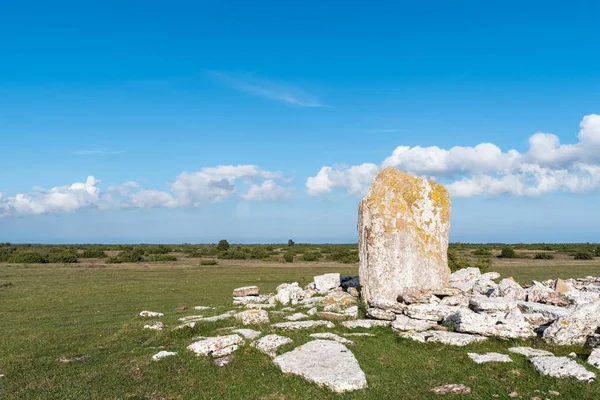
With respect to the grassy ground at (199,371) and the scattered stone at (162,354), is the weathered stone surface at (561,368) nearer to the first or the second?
the grassy ground at (199,371)

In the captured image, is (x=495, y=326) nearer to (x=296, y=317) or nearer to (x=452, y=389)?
(x=452, y=389)

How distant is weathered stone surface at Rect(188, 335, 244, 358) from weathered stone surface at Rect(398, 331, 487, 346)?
16.2 feet

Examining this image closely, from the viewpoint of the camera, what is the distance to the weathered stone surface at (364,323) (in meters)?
14.4

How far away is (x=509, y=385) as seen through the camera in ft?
30.7

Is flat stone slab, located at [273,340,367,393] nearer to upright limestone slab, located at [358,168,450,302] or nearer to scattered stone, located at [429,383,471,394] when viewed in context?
scattered stone, located at [429,383,471,394]

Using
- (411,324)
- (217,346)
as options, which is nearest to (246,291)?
(411,324)

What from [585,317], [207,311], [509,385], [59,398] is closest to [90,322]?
[207,311]

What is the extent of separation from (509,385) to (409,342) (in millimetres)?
3467

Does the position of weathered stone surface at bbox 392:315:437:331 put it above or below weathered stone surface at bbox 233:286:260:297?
above

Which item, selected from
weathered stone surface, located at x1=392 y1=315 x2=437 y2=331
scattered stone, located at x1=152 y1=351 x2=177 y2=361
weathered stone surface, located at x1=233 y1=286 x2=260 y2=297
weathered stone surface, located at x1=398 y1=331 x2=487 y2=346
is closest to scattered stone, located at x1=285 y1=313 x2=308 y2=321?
weathered stone surface, located at x1=392 y1=315 x2=437 y2=331

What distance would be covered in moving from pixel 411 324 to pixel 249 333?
512 centimetres

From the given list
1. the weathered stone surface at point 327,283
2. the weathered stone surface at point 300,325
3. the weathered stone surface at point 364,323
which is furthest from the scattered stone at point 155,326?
the weathered stone surface at point 327,283

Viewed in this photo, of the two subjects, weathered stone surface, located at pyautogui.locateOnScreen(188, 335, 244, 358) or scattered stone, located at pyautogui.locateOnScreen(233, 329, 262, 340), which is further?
scattered stone, located at pyautogui.locateOnScreen(233, 329, 262, 340)

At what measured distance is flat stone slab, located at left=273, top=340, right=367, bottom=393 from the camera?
9586mm
